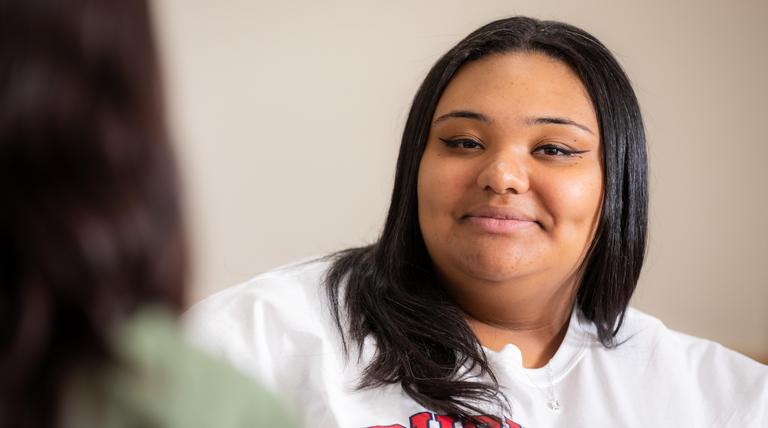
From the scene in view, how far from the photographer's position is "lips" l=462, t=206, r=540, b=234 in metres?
1.32

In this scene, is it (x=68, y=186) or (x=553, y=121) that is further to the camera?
(x=553, y=121)

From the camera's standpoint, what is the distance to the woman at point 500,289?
4.30ft

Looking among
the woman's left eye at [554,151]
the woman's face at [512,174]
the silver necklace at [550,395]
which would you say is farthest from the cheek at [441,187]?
the silver necklace at [550,395]

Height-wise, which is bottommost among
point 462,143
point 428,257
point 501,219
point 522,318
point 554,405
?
point 554,405

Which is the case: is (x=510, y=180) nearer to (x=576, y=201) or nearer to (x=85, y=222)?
(x=576, y=201)

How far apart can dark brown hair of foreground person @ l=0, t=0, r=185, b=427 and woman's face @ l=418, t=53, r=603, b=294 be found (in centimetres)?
91

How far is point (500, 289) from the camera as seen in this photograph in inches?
55.0

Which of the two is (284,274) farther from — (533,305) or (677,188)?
(677,188)

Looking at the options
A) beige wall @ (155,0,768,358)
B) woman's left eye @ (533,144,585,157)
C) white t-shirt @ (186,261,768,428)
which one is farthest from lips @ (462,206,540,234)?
beige wall @ (155,0,768,358)

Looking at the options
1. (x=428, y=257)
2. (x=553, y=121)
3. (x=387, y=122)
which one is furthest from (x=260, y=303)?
(x=387, y=122)

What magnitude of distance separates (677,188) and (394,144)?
0.95m

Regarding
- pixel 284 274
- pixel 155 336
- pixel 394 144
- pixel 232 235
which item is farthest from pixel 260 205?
pixel 155 336

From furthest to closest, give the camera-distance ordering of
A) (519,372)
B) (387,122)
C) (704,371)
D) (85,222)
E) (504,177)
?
(387,122) < (704,371) < (519,372) < (504,177) < (85,222)

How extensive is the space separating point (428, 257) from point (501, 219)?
21cm
